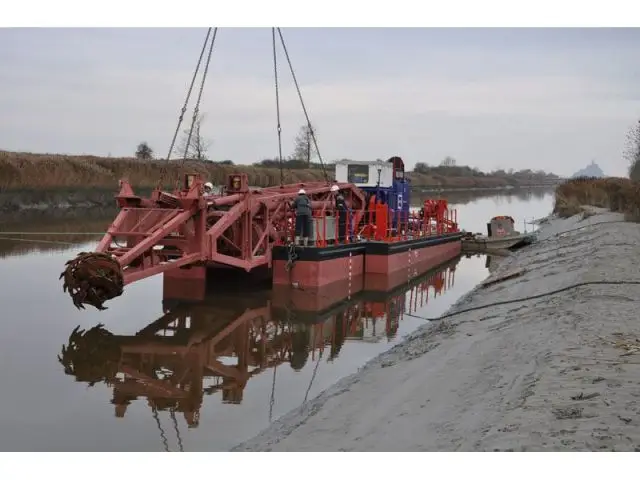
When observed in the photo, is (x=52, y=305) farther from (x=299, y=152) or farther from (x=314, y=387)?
(x=299, y=152)

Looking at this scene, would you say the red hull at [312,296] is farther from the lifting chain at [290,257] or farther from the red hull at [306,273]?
the lifting chain at [290,257]

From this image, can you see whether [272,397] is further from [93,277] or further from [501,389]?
[93,277]

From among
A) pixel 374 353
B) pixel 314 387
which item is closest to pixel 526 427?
pixel 314 387

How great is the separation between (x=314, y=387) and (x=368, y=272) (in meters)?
9.26

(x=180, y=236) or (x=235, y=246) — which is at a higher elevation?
(x=180, y=236)

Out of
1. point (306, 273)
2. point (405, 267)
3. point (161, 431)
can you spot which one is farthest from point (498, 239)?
point (161, 431)

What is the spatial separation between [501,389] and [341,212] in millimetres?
12478

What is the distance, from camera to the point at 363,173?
2112 centimetres

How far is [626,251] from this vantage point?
53.0ft

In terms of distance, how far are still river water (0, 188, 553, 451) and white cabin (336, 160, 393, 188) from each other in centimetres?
520

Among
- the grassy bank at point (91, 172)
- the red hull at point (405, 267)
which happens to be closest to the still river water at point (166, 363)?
the red hull at point (405, 267)

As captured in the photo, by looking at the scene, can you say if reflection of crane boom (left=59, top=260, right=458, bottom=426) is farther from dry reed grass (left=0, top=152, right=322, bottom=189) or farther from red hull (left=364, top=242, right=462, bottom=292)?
dry reed grass (left=0, top=152, right=322, bottom=189)

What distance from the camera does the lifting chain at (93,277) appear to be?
10930mm

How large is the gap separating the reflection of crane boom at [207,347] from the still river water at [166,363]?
2cm
